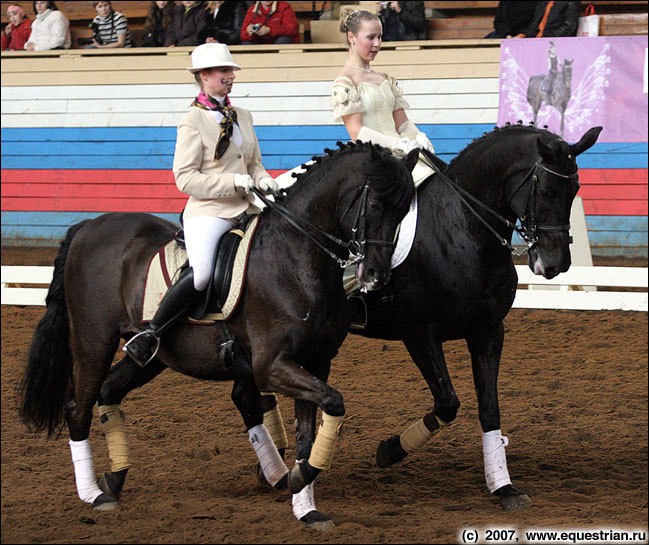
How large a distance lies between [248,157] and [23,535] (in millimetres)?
1998

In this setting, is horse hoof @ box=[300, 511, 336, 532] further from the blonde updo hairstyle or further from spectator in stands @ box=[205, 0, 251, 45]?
spectator in stands @ box=[205, 0, 251, 45]

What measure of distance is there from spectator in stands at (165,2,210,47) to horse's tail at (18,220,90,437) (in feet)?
26.5

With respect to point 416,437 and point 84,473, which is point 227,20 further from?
point 84,473

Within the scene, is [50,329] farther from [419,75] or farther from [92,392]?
[419,75]

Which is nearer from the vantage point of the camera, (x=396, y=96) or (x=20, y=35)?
(x=396, y=96)

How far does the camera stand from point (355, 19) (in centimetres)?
506

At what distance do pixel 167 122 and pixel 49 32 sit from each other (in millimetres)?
2621

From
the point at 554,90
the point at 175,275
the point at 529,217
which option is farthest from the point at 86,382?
the point at 554,90

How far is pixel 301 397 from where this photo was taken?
371 cm

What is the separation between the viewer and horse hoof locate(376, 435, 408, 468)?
15.4 ft

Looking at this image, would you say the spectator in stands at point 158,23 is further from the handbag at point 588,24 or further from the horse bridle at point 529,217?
the horse bridle at point 529,217

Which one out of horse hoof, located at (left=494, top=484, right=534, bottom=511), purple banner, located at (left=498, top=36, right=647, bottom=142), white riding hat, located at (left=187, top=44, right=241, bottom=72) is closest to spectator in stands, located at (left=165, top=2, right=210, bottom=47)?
purple banner, located at (left=498, top=36, right=647, bottom=142)

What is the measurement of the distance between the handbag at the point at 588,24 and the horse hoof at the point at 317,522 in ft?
28.0

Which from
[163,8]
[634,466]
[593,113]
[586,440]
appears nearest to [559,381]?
[586,440]
